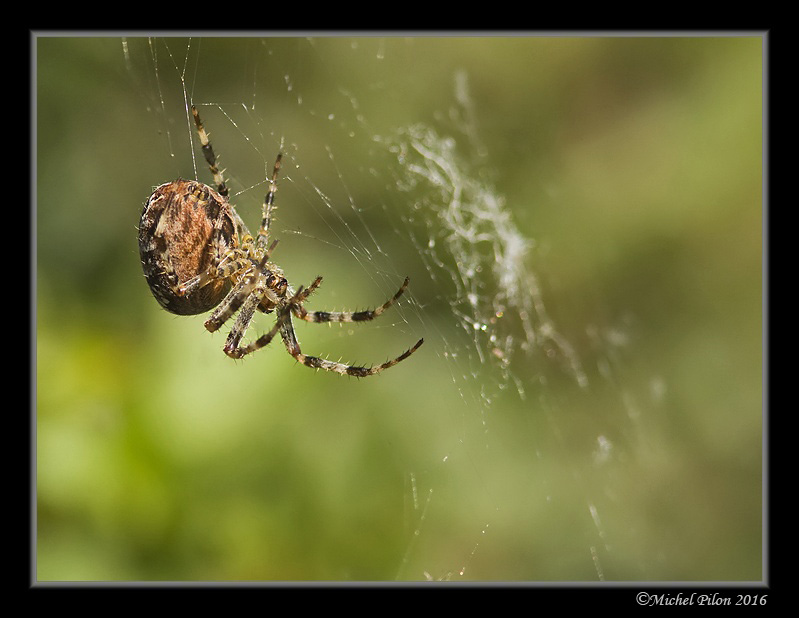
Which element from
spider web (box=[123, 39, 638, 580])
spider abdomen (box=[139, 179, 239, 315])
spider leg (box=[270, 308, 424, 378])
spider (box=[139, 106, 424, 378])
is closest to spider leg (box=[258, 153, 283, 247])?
spider (box=[139, 106, 424, 378])

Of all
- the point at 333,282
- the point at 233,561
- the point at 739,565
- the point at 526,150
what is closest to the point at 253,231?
the point at 333,282

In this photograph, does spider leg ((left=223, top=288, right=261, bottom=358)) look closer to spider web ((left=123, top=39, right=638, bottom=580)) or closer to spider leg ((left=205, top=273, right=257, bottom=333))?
spider leg ((left=205, top=273, right=257, bottom=333))

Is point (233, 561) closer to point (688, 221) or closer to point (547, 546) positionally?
point (547, 546)

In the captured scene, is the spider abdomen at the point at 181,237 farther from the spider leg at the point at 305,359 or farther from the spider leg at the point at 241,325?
the spider leg at the point at 305,359

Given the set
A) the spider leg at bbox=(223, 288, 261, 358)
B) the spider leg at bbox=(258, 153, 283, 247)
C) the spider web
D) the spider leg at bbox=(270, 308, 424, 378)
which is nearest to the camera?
the spider leg at bbox=(258, 153, 283, 247)

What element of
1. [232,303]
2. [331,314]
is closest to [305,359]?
[331,314]

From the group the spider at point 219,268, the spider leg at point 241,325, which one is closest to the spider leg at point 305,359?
the spider at point 219,268

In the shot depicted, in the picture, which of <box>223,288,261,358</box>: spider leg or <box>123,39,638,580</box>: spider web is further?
<box>123,39,638,580</box>: spider web
